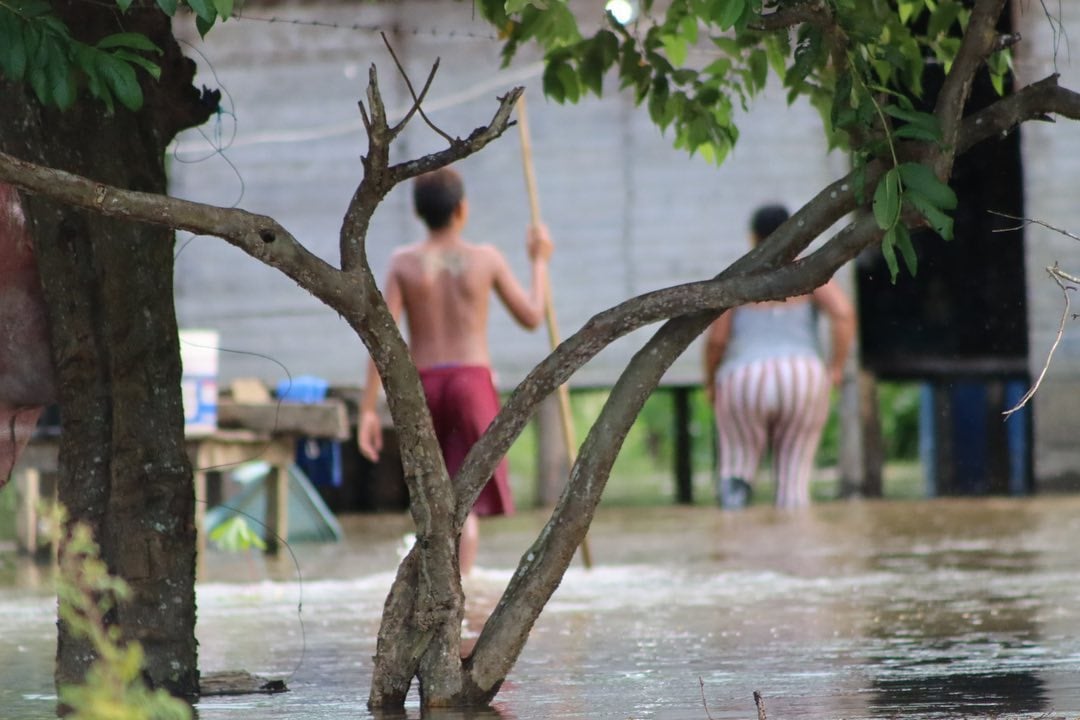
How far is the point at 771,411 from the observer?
12.1 m

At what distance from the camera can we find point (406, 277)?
28.9 ft

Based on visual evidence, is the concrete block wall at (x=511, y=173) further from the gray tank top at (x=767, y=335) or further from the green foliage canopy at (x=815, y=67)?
the green foliage canopy at (x=815, y=67)

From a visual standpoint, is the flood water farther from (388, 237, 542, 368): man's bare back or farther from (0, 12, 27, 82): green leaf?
(0, 12, 27, 82): green leaf

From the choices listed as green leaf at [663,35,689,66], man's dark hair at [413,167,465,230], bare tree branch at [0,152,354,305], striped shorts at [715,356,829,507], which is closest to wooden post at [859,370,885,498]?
striped shorts at [715,356,829,507]

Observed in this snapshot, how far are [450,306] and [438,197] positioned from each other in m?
0.52

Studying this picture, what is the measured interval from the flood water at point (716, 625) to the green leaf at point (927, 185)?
118 cm

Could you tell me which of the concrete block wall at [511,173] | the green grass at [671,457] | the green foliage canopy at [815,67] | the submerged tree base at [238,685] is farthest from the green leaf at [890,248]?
the green grass at [671,457]

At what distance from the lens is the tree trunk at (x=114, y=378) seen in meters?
4.72

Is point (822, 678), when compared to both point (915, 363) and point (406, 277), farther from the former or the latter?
point (915, 363)

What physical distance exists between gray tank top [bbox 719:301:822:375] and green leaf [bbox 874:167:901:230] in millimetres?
7515

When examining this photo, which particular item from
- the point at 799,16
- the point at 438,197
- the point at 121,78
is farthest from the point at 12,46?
the point at 438,197

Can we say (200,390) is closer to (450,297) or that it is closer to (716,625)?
(450,297)

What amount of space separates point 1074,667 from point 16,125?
319cm

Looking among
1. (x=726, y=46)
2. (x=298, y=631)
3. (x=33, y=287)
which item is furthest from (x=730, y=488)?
(x=33, y=287)
